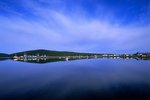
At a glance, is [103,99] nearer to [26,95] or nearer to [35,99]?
[35,99]

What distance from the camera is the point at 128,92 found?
18188 millimetres

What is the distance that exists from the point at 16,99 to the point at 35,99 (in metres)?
1.55

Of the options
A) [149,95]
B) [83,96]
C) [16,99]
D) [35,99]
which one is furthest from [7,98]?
[149,95]

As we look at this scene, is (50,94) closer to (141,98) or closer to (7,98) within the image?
(7,98)

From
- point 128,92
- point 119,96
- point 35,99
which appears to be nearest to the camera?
point 35,99

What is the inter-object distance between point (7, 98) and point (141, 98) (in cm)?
1083

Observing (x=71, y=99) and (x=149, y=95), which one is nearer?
(x=71, y=99)

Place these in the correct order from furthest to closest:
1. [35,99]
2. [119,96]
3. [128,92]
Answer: [128,92] → [119,96] → [35,99]

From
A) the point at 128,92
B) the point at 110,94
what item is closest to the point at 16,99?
the point at 110,94

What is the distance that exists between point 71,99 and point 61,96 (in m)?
1.49

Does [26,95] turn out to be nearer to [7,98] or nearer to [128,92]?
[7,98]

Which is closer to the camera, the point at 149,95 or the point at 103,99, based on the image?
the point at 103,99

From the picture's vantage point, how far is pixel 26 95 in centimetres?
1709

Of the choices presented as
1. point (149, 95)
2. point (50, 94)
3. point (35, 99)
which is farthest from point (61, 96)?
point (149, 95)
